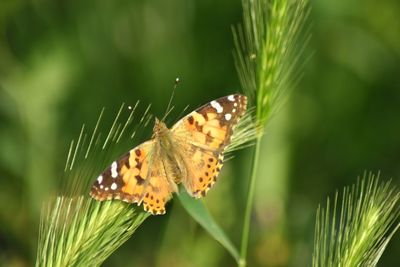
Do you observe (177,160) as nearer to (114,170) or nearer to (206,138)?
(206,138)

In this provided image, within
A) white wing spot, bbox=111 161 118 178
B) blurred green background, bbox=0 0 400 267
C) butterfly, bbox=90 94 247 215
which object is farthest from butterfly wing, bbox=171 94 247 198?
blurred green background, bbox=0 0 400 267

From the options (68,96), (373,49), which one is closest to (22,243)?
(68,96)

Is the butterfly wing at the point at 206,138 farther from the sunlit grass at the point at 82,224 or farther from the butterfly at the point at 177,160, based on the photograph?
the sunlit grass at the point at 82,224

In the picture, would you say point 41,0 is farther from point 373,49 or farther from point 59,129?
point 373,49

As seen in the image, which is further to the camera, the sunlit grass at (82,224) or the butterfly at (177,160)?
the butterfly at (177,160)

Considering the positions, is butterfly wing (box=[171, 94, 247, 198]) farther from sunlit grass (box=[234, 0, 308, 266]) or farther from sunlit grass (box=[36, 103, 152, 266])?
sunlit grass (box=[36, 103, 152, 266])

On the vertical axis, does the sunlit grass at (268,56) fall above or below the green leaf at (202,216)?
above

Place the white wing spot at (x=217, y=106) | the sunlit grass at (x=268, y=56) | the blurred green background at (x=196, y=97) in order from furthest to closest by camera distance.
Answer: the blurred green background at (x=196, y=97), the white wing spot at (x=217, y=106), the sunlit grass at (x=268, y=56)

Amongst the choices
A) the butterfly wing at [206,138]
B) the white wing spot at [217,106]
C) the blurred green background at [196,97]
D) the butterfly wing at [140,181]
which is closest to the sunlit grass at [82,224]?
the butterfly wing at [140,181]
